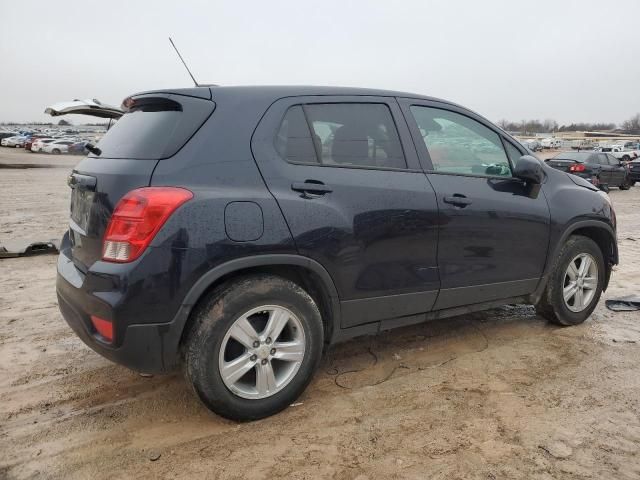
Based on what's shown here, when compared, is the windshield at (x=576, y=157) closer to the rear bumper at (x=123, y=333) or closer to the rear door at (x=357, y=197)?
the rear door at (x=357, y=197)

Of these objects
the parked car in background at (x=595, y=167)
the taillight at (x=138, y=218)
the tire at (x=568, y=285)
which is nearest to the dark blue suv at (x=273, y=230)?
the taillight at (x=138, y=218)

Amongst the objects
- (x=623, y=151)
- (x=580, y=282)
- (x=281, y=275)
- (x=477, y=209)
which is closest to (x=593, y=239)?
(x=580, y=282)

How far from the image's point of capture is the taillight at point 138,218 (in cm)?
238

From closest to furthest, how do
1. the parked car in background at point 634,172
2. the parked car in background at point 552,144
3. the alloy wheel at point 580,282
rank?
the alloy wheel at point 580,282 → the parked car in background at point 634,172 → the parked car in background at point 552,144

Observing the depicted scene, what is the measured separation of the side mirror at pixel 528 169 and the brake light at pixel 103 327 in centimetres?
284

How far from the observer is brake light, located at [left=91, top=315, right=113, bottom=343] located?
243cm

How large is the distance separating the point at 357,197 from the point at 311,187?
11.8 inches

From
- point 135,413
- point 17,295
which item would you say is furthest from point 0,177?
point 135,413

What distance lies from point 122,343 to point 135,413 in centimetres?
67

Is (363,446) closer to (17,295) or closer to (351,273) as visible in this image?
(351,273)

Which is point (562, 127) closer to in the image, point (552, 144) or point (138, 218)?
point (552, 144)

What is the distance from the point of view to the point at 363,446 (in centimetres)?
255

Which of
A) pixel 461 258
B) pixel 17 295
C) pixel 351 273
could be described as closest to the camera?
pixel 351 273

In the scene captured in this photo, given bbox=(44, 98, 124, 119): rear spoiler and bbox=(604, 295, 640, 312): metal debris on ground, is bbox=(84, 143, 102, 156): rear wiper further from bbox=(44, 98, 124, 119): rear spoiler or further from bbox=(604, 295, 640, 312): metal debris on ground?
bbox=(604, 295, 640, 312): metal debris on ground
